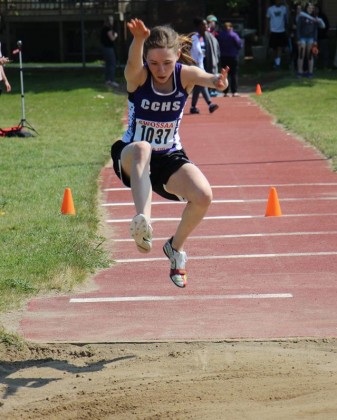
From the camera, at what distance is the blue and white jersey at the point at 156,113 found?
7223 mm

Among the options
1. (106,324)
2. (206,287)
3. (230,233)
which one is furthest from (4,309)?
(230,233)

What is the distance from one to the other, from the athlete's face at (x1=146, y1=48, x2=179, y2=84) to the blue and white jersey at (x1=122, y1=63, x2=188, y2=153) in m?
0.11

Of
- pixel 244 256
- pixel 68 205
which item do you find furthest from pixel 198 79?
pixel 68 205

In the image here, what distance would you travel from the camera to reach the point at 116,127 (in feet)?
69.3

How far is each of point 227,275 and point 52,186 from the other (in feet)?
16.8

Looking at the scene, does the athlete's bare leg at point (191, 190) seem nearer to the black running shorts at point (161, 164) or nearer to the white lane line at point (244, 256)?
the black running shorts at point (161, 164)

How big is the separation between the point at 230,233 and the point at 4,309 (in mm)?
3734

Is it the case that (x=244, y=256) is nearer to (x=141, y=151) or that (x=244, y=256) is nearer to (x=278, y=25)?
(x=141, y=151)

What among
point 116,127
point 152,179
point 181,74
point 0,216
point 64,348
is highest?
point 181,74

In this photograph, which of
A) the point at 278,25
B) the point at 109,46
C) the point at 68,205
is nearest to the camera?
the point at 68,205

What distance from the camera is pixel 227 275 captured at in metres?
9.52

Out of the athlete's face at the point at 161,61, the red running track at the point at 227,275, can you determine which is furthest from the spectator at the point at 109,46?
the athlete's face at the point at 161,61

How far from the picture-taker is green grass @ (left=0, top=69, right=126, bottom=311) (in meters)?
9.30

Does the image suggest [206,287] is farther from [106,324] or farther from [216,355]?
[216,355]
